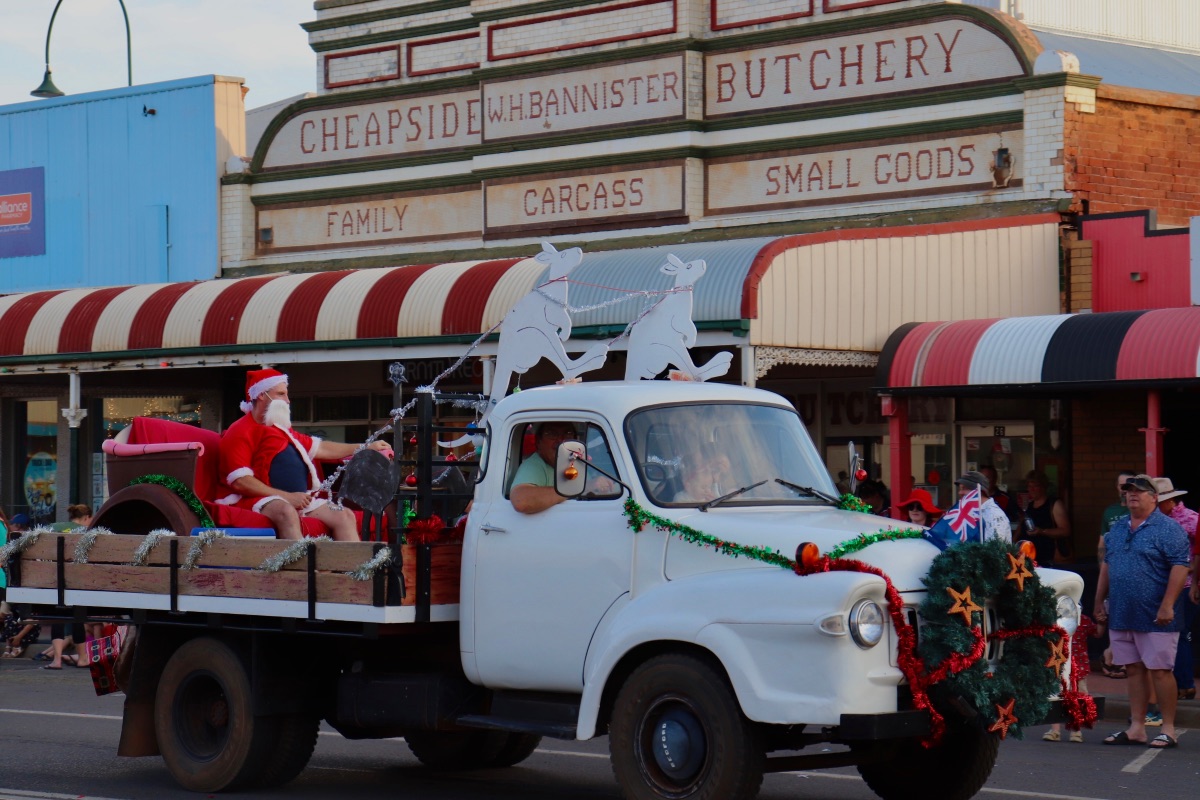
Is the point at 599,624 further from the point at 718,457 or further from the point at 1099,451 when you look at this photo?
the point at 1099,451

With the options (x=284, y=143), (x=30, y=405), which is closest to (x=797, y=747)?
(x=284, y=143)

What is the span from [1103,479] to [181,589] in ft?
40.1

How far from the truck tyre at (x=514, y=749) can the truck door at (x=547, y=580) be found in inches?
76.3

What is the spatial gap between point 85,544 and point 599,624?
3.59 m

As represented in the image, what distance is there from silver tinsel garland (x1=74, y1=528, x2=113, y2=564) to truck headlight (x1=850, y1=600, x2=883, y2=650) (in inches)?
189

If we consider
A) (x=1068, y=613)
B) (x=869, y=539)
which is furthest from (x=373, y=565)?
(x=1068, y=613)

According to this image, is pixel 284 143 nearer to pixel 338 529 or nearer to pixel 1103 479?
pixel 1103 479

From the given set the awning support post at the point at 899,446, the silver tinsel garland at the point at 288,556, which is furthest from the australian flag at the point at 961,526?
the awning support post at the point at 899,446

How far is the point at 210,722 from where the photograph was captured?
1003cm

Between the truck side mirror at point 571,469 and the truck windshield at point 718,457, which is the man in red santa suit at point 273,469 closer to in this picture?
the truck side mirror at point 571,469

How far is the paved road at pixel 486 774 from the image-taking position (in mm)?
9844

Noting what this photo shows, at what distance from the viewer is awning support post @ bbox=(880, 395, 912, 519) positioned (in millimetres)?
17862

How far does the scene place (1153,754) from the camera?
38.3 feet

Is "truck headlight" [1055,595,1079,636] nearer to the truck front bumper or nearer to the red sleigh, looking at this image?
the truck front bumper
